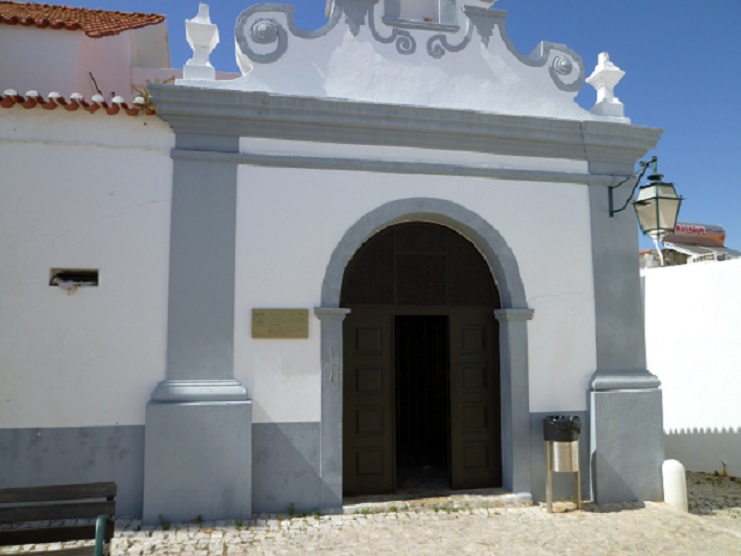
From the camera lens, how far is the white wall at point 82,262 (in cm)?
493

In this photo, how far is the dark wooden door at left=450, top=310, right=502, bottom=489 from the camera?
586 centimetres

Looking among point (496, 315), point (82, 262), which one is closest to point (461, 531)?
point (496, 315)

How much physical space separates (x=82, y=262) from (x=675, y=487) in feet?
19.7

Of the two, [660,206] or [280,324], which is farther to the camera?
[660,206]

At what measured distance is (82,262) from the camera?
507 centimetres

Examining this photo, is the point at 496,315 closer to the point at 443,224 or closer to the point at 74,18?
the point at 443,224

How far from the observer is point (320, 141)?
5562 millimetres

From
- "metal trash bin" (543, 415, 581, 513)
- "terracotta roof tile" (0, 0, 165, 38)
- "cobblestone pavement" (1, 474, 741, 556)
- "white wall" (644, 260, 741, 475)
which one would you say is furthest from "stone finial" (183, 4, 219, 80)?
"white wall" (644, 260, 741, 475)

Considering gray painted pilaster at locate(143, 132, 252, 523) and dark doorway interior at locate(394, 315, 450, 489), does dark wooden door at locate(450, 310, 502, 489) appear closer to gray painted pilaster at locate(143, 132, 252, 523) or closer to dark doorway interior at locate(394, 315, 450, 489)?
dark doorway interior at locate(394, 315, 450, 489)

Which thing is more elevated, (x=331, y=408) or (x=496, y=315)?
(x=496, y=315)

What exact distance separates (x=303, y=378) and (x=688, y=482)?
4904mm

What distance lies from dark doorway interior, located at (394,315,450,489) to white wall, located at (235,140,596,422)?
2.16 m

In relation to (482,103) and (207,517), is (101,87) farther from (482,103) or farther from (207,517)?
(207,517)

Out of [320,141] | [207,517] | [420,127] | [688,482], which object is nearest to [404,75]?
[420,127]
